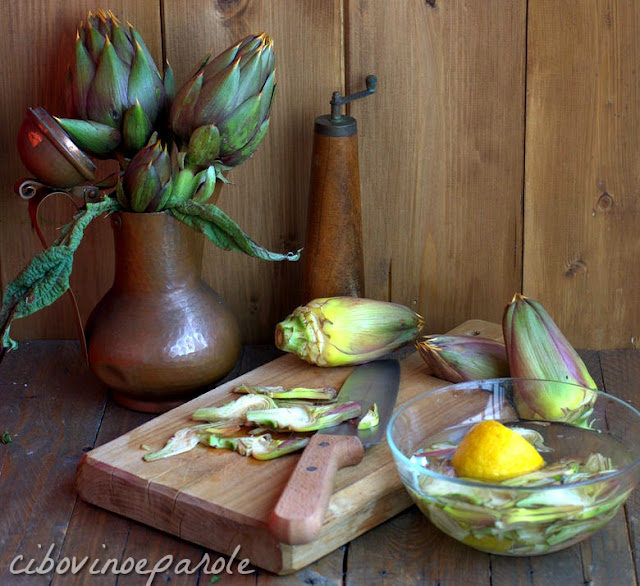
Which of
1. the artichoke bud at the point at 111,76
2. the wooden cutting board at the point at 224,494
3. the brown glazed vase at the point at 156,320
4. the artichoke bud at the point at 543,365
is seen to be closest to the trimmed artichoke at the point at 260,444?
the wooden cutting board at the point at 224,494

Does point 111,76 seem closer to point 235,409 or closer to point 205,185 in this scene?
point 205,185

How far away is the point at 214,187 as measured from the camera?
1.03 meters

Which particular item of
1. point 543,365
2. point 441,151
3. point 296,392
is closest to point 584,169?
point 441,151

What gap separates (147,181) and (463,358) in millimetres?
369

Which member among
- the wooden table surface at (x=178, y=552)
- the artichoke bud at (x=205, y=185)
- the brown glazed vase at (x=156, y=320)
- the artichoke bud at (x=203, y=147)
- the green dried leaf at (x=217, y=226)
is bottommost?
the wooden table surface at (x=178, y=552)

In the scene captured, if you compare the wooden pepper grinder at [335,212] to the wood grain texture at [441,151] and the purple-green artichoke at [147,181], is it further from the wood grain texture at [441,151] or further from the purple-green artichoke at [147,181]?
the purple-green artichoke at [147,181]

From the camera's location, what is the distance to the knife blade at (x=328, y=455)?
0.75 metres

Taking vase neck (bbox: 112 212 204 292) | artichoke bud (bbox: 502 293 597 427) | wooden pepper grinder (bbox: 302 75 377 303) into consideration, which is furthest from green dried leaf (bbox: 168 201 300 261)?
artichoke bud (bbox: 502 293 597 427)

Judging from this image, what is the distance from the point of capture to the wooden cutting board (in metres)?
0.80

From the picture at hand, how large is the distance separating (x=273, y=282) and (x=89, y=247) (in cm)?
22

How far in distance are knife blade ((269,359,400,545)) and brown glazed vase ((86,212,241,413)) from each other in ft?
0.50

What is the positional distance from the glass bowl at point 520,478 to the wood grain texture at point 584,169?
0.27 metres

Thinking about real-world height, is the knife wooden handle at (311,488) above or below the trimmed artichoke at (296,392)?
above

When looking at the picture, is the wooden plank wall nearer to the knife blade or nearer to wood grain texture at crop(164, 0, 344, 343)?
wood grain texture at crop(164, 0, 344, 343)
